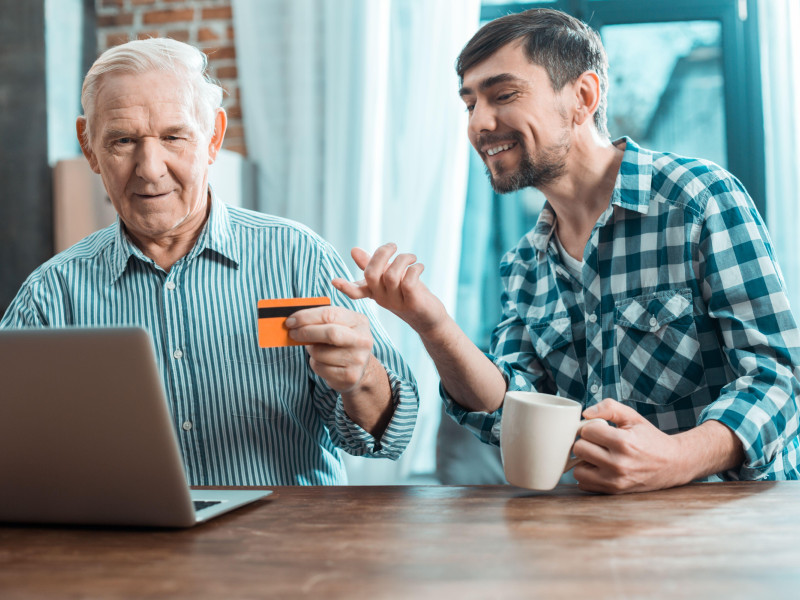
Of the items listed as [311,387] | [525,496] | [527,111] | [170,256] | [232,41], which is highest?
[232,41]

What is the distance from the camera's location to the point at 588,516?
0.80 m

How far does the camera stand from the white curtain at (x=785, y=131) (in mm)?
2688

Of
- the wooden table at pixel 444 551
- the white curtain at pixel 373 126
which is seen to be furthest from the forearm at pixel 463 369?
the white curtain at pixel 373 126

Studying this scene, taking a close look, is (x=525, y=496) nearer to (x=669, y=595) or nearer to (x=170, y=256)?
(x=669, y=595)

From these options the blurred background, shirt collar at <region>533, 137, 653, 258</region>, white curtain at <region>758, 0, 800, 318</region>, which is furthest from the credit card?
white curtain at <region>758, 0, 800, 318</region>

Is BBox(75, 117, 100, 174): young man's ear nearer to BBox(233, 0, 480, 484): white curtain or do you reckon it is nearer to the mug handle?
the mug handle

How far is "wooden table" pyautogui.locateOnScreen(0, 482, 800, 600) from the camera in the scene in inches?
23.5

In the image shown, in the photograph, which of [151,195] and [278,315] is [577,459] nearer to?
[278,315]

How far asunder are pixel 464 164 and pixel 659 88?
2.80 ft

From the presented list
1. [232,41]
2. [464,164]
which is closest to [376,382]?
[464,164]

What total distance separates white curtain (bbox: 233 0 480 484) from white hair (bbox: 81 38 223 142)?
1473 millimetres

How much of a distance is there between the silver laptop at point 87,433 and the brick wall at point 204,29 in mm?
2354

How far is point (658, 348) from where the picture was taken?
4.25ft

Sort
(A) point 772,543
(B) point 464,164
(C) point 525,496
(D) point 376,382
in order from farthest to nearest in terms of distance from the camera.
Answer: (B) point 464,164, (D) point 376,382, (C) point 525,496, (A) point 772,543
